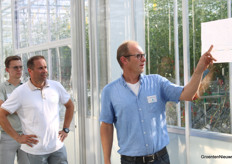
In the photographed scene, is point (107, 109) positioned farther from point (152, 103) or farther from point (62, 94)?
point (62, 94)

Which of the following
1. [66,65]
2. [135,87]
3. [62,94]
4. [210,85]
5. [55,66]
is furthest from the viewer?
[55,66]

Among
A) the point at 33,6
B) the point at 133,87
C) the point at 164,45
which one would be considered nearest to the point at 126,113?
the point at 133,87

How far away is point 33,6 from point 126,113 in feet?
18.4

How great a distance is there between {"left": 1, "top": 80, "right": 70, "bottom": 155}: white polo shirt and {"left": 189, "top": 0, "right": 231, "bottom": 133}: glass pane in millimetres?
1570

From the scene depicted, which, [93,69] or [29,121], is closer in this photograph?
[29,121]

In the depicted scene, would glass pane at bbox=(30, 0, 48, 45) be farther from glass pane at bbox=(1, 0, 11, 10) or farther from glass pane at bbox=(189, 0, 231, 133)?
glass pane at bbox=(189, 0, 231, 133)

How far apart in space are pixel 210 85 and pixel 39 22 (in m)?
5.14

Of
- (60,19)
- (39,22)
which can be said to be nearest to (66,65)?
(60,19)

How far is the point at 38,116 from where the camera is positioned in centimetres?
366

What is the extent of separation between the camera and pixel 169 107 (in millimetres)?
3521

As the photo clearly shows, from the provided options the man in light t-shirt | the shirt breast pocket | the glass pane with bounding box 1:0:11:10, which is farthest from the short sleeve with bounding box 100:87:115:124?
the glass pane with bounding box 1:0:11:10

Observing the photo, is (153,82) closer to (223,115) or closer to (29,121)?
(223,115)

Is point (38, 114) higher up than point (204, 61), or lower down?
lower down

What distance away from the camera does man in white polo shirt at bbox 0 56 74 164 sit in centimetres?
365
